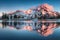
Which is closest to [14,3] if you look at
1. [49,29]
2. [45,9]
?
[45,9]

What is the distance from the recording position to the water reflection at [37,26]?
234 centimetres

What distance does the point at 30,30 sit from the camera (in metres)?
2.34

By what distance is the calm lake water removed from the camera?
230cm

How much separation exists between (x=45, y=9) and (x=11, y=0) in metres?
0.57

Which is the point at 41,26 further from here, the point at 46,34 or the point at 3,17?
the point at 3,17

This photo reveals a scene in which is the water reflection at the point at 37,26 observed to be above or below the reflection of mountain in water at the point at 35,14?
below

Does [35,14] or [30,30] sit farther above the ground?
[35,14]

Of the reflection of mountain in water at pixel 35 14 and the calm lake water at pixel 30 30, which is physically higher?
the reflection of mountain in water at pixel 35 14

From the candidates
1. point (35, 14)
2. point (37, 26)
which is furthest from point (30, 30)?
point (35, 14)

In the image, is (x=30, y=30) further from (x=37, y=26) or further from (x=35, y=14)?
(x=35, y=14)

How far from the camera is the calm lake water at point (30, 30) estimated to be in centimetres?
230

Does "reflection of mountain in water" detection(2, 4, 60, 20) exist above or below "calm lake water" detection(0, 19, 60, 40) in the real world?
above

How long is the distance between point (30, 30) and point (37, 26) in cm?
13

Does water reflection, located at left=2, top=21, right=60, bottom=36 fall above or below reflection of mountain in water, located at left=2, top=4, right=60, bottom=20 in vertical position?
below
